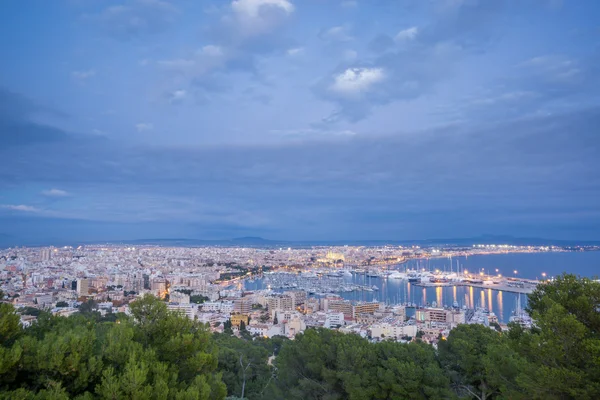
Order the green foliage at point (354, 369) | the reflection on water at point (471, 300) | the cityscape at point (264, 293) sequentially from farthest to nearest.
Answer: the reflection on water at point (471, 300), the cityscape at point (264, 293), the green foliage at point (354, 369)

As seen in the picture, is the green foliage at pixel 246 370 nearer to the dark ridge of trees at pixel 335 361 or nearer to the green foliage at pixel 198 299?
the dark ridge of trees at pixel 335 361

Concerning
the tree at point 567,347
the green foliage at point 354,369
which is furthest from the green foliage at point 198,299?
the tree at point 567,347

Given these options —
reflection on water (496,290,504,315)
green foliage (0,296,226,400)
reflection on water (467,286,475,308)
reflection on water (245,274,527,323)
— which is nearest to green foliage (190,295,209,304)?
reflection on water (245,274,527,323)

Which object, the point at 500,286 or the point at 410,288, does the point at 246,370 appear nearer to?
the point at 500,286

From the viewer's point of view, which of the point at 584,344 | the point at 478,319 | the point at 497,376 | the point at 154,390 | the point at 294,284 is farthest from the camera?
the point at 294,284

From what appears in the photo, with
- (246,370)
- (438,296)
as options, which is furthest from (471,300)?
(246,370)

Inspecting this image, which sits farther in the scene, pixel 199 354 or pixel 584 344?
pixel 199 354

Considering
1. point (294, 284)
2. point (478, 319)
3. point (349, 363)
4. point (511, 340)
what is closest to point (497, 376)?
point (511, 340)

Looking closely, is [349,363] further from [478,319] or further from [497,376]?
[478,319]
